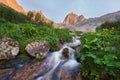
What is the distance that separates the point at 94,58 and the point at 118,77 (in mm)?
914

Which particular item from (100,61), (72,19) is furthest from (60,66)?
(72,19)

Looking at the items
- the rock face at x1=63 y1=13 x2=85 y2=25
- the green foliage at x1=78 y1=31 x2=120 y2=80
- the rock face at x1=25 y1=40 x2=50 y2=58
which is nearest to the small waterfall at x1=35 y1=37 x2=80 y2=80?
the rock face at x1=25 y1=40 x2=50 y2=58

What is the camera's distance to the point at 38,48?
8.98m

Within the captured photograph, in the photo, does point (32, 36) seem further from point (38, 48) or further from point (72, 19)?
point (72, 19)

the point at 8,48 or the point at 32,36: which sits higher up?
the point at 32,36

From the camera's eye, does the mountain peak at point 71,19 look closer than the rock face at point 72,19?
No

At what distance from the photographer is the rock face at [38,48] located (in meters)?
8.85

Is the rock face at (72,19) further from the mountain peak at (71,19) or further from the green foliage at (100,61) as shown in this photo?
the green foliage at (100,61)

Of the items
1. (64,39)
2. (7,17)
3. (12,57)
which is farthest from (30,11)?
(12,57)

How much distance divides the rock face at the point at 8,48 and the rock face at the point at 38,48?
1.82ft

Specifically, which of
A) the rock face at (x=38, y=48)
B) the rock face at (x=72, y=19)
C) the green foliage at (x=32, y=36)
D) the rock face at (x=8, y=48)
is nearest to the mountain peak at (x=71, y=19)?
the rock face at (x=72, y=19)

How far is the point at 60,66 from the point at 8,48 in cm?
274

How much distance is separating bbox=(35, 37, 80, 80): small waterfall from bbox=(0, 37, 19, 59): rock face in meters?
1.60

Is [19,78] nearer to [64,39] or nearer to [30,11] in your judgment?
[64,39]
